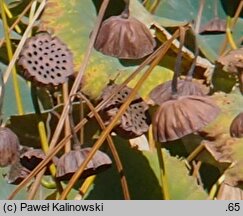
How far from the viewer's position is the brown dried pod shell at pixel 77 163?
4.50 ft

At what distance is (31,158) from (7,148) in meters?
0.08

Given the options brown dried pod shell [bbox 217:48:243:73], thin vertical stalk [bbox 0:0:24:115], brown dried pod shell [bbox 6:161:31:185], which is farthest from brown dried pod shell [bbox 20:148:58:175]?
brown dried pod shell [bbox 217:48:243:73]

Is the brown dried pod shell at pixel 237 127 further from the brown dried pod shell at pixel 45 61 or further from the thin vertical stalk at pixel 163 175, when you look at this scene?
the brown dried pod shell at pixel 45 61

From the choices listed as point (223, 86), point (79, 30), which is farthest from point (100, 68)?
point (223, 86)

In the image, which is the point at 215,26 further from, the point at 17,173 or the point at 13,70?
the point at 17,173

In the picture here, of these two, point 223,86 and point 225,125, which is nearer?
point 225,125

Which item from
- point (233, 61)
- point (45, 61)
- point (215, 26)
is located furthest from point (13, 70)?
point (215, 26)

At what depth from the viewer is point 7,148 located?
143 cm

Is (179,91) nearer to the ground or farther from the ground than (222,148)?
farther from the ground

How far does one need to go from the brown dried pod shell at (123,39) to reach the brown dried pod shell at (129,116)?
6 centimetres

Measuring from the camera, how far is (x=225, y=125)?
1.67 m

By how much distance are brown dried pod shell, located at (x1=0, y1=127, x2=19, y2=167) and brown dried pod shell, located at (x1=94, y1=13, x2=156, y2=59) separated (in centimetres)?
22
